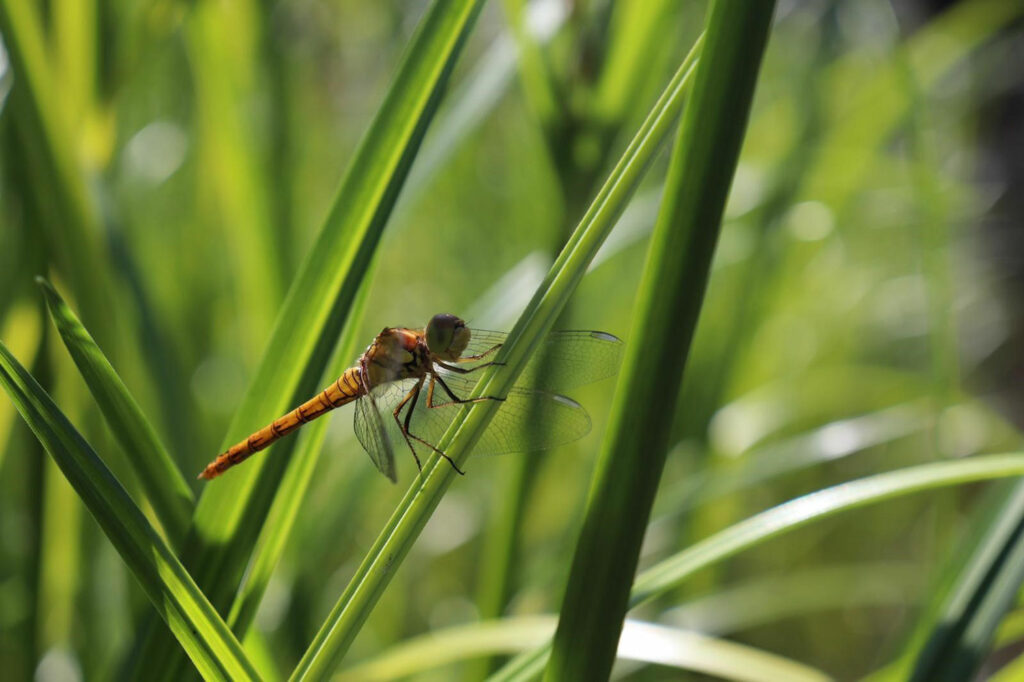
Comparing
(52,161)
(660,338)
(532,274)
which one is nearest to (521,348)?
(660,338)

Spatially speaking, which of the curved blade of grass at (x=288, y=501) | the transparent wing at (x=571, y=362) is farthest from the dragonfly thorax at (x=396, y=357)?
the curved blade of grass at (x=288, y=501)

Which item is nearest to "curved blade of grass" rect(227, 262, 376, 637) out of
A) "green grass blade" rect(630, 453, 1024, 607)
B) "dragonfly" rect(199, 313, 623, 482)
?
"dragonfly" rect(199, 313, 623, 482)

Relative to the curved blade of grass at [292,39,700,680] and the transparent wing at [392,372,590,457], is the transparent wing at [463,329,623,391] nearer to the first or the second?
the transparent wing at [392,372,590,457]

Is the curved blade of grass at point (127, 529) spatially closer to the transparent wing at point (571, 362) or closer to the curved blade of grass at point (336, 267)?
the curved blade of grass at point (336, 267)

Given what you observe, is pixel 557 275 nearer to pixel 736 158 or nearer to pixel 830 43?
pixel 736 158

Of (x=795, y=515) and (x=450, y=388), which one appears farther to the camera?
(x=450, y=388)

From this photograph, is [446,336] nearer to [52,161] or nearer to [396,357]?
[396,357]

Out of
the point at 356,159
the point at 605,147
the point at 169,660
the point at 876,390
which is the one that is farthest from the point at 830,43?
the point at 169,660
